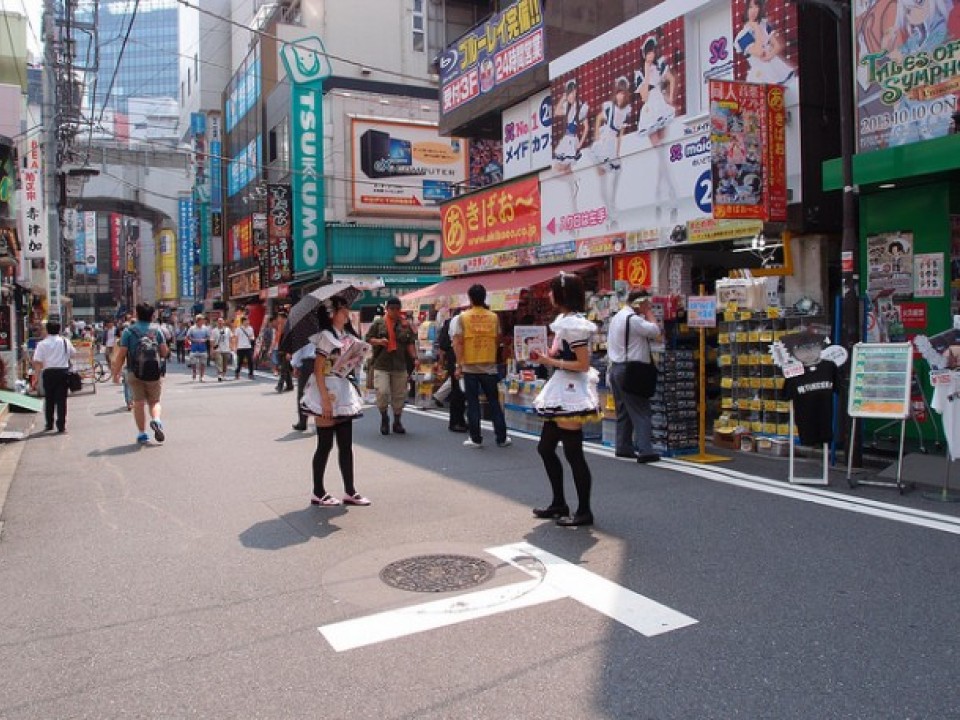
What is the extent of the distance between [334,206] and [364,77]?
18.8 feet

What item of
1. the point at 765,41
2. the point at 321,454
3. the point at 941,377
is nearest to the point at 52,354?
the point at 321,454

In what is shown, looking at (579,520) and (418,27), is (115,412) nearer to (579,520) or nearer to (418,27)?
(579,520)

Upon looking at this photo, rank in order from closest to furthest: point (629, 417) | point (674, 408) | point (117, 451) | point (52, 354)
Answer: point (629, 417) → point (674, 408) → point (117, 451) → point (52, 354)

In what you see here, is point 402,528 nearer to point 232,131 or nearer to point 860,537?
point 860,537

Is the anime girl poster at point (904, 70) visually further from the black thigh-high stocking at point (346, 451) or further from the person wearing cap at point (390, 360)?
the black thigh-high stocking at point (346, 451)

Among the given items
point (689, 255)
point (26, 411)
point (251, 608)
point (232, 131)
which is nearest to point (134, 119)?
point (232, 131)

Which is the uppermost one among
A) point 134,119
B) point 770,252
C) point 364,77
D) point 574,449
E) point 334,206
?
point 134,119

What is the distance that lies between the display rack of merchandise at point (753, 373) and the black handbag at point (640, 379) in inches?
57.2

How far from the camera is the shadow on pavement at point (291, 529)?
5629 mm

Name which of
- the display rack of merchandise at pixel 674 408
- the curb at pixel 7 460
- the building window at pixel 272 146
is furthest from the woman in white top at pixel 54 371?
the building window at pixel 272 146

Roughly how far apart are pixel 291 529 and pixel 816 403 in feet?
15.8

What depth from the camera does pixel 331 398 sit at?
632cm

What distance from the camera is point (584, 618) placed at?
4.11 metres

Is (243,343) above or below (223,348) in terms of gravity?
above
